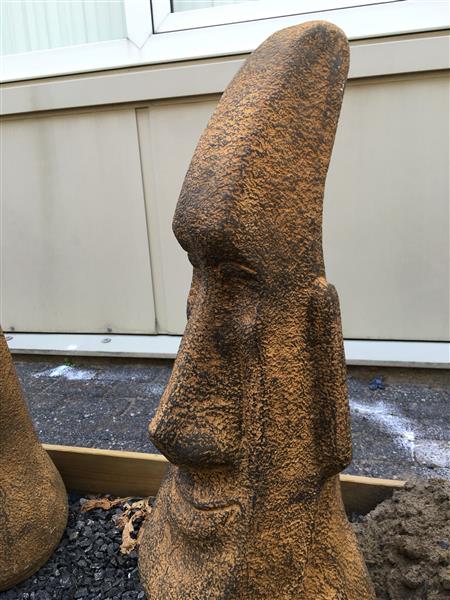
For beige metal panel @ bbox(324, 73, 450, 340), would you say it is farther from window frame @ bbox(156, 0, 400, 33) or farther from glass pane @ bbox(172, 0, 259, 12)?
glass pane @ bbox(172, 0, 259, 12)

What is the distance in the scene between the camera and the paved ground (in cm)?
242

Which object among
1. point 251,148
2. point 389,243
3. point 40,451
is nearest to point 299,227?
point 251,148

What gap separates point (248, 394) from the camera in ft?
3.50

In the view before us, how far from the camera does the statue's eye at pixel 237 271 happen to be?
1005 millimetres

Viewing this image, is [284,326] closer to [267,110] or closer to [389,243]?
[267,110]

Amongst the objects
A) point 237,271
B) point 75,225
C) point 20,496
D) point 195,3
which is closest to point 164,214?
point 75,225

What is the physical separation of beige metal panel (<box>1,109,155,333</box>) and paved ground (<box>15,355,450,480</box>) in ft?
1.34

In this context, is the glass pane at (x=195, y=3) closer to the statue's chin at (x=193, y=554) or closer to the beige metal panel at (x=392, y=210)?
the beige metal panel at (x=392, y=210)

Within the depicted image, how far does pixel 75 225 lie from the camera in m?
3.61

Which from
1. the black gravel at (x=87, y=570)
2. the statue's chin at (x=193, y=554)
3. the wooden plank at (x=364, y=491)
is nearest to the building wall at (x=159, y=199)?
the wooden plank at (x=364, y=491)

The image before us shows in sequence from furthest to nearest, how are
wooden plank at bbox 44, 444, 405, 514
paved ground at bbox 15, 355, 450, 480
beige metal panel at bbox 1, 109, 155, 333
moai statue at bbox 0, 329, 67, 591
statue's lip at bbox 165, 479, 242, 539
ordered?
beige metal panel at bbox 1, 109, 155, 333, paved ground at bbox 15, 355, 450, 480, wooden plank at bbox 44, 444, 405, 514, moai statue at bbox 0, 329, 67, 591, statue's lip at bbox 165, 479, 242, 539

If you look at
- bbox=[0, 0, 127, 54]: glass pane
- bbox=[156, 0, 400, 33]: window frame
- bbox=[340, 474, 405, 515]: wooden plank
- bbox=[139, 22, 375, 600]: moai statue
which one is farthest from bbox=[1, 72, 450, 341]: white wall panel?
bbox=[139, 22, 375, 600]: moai statue

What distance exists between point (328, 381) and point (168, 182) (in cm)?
253

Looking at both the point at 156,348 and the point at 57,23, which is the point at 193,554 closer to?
the point at 156,348
